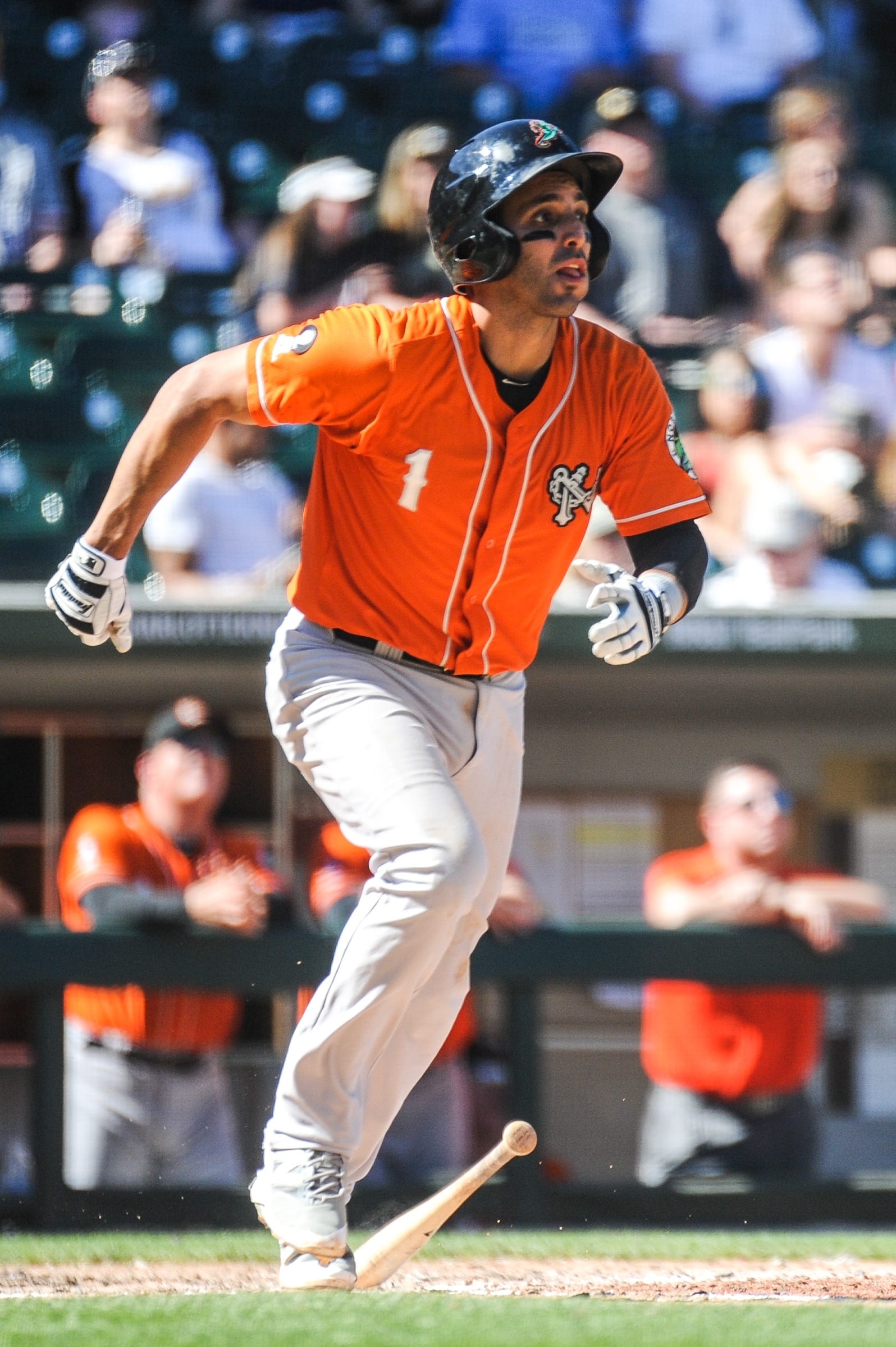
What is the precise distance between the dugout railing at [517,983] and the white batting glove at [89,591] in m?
1.90

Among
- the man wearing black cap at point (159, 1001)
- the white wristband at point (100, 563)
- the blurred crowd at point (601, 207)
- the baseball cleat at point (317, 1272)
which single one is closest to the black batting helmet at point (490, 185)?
the white wristband at point (100, 563)

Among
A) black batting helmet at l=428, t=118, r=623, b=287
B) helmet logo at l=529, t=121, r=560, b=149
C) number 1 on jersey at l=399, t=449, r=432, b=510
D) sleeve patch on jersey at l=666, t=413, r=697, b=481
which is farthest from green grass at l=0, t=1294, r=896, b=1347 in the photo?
helmet logo at l=529, t=121, r=560, b=149

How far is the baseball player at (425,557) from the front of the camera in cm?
316

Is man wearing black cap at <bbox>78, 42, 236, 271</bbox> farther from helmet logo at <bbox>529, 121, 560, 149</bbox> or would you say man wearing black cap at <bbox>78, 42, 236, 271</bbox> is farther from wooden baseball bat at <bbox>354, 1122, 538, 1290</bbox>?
wooden baseball bat at <bbox>354, 1122, 538, 1290</bbox>

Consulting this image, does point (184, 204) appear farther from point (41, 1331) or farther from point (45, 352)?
point (41, 1331)

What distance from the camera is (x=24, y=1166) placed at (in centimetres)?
499

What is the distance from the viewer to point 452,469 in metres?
3.26

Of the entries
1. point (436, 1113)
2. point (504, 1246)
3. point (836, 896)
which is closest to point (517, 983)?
point (436, 1113)

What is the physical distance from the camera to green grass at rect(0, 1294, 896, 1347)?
254cm

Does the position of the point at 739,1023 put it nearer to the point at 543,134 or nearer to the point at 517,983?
the point at 517,983

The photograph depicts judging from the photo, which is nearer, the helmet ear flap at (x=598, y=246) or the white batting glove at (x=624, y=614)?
the white batting glove at (x=624, y=614)

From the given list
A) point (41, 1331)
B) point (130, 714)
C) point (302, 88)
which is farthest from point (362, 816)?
point (302, 88)

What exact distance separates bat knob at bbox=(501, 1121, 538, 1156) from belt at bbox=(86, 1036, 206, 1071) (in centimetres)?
188

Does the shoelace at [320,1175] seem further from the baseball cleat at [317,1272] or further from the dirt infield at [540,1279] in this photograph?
the dirt infield at [540,1279]
